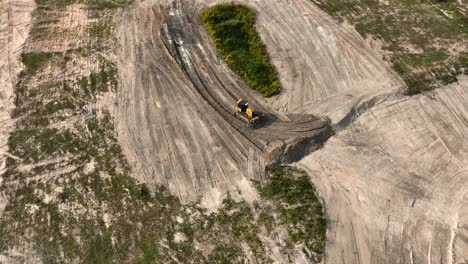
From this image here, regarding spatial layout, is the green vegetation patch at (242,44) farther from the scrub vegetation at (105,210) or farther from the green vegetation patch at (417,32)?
the scrub vegetation at (105,210)

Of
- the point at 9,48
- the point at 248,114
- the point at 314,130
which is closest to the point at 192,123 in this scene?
the point at 248,114

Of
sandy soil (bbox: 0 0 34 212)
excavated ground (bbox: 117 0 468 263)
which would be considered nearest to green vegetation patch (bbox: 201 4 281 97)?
excavated ground (bbox: 117 0 468 263)

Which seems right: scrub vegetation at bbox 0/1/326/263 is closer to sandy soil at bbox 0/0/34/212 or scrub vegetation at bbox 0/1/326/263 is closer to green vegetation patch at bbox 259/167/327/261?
A: green vegetation patch at bbox 259/167/327/261

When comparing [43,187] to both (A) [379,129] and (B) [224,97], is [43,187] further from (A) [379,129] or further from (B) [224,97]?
(A) [379,129]

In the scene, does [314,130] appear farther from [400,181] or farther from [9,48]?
[9,48]

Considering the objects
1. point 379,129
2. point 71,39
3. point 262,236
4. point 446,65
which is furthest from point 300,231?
point 71,39

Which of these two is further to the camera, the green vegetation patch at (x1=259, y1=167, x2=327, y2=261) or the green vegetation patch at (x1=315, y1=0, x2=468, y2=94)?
the green vegetation patch at (x1=315, y1=0, x2=468, y2=94)
